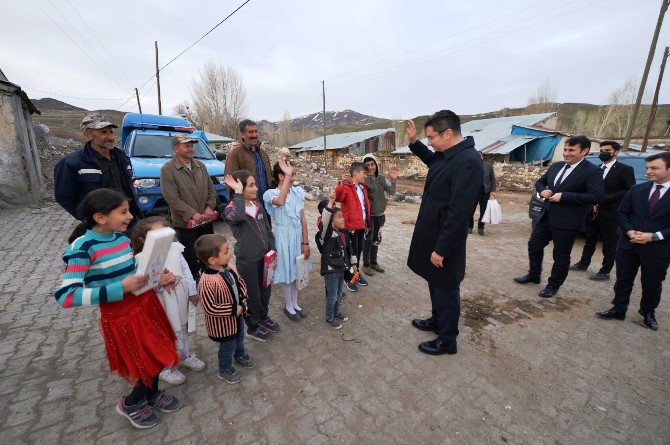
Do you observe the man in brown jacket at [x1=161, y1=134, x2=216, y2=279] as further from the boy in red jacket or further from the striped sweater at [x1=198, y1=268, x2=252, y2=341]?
the boy in red jacket

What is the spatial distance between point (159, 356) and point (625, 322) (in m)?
4.82

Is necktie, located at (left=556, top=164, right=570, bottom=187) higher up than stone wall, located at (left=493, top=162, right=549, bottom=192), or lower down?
higher up

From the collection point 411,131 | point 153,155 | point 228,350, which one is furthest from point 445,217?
point 153,155

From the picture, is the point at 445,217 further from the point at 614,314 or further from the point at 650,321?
the point at 650,321

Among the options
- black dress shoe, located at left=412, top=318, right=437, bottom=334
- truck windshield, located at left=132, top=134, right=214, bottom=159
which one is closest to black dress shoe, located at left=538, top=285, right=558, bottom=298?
black dress shoe, located at left=412, top=318, right=437, bottom=334

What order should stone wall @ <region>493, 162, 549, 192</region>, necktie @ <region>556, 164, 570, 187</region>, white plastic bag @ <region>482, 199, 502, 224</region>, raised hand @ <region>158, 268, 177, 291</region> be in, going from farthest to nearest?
stone wall @ <region>493, 162, 549, 192</region> → white plastic bag @ <region>482, 199, 502, 224</region> → necktie @ <region>556, 164, 570, 187</region> → raised hand @ <region>158, 268, 177, 291</region>

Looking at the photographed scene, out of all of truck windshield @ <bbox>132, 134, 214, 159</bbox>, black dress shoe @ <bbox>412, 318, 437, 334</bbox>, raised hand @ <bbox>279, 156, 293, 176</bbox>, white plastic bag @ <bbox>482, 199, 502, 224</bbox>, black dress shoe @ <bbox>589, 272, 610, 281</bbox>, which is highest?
truck windshield @ <bbox>132, 134, 214, 159</bbox>

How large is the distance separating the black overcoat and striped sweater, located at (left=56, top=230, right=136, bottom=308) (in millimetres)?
2352

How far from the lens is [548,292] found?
4.11 m

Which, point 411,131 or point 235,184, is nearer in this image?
point 235,184

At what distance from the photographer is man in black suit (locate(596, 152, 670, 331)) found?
10.2 feet

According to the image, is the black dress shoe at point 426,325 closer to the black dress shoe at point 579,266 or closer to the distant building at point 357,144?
the black dress shoe at point 579,266

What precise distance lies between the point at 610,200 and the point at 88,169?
274 inches

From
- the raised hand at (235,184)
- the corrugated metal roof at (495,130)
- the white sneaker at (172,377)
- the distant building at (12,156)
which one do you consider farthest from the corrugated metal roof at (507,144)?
the distant building at (12,156)
